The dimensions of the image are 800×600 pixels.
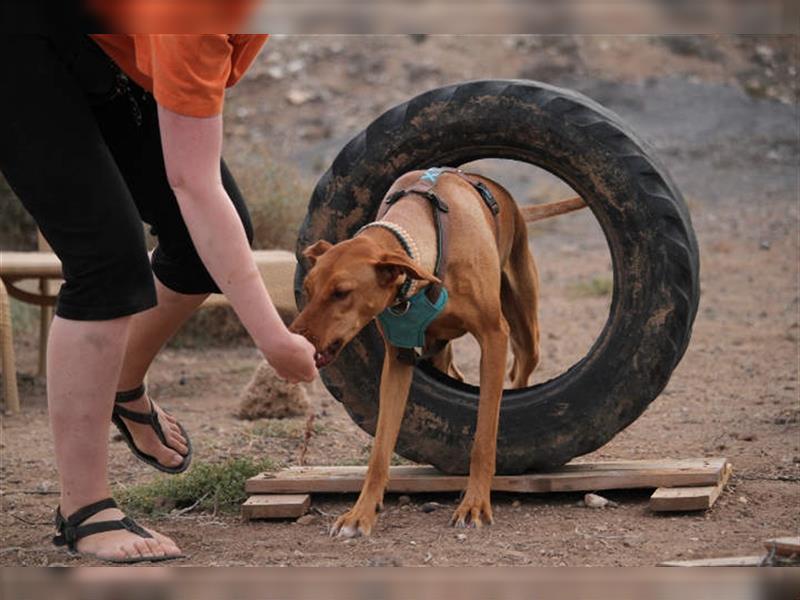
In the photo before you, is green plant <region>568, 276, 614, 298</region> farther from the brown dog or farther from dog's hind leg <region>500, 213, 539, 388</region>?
the brown dog

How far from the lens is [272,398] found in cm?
663

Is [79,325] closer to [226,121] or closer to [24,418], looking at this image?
[24,418]

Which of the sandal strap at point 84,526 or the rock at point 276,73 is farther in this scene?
the rock at point 276,73

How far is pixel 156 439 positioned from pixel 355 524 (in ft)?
2.51

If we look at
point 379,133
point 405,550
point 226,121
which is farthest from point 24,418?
point 226,121

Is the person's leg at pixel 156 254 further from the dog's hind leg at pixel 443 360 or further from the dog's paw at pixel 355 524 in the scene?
the dog's hind leg at pixel 443 360

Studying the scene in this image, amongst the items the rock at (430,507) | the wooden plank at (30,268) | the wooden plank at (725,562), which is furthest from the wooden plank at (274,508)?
the wooden plank at (30,268)

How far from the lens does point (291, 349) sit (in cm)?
322

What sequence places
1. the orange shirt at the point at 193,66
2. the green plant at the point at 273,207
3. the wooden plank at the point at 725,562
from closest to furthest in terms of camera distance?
1. the orange shirt at the point at 193,66
2. the wooden plank at the point at 725,562
3. the green plant at the point at 273,207

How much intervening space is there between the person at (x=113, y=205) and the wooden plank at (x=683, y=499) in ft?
5.29

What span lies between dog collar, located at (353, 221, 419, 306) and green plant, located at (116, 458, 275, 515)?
1.23m

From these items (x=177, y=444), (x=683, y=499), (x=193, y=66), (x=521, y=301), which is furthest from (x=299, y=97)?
(x=193, y=66)

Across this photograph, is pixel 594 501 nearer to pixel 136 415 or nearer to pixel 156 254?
pixel 136 415

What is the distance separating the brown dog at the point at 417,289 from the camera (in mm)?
3900
